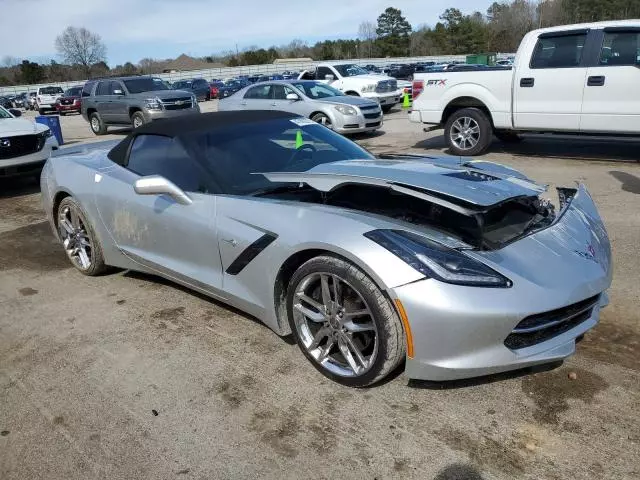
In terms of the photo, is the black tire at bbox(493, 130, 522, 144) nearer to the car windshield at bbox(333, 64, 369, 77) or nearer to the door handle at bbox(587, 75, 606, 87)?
the door handle at bbox(587, 75, 606, 87)

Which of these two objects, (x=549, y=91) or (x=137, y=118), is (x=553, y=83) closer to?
(x=549, y=91)

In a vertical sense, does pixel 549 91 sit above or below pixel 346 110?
above

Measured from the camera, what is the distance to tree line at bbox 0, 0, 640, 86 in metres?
67.8

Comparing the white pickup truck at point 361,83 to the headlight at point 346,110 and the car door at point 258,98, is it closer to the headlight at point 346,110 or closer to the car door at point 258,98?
the car door at point 258,98

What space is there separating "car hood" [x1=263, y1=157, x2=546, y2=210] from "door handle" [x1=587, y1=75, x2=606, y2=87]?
5277 millimetres

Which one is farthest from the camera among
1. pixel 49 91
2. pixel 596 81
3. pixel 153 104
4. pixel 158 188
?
pixel 49 91

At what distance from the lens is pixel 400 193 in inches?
122

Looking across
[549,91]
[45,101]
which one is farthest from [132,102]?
[45,101]

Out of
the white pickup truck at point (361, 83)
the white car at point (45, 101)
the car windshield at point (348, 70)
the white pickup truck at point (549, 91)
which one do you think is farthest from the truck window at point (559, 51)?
the white car at point (45, 101)

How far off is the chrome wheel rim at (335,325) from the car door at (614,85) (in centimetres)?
680

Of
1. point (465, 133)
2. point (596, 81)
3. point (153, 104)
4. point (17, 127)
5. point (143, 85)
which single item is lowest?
point (465, 133)

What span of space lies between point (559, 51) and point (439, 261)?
714 cm

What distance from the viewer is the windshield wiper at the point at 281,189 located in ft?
11.0

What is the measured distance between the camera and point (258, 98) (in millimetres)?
14070
